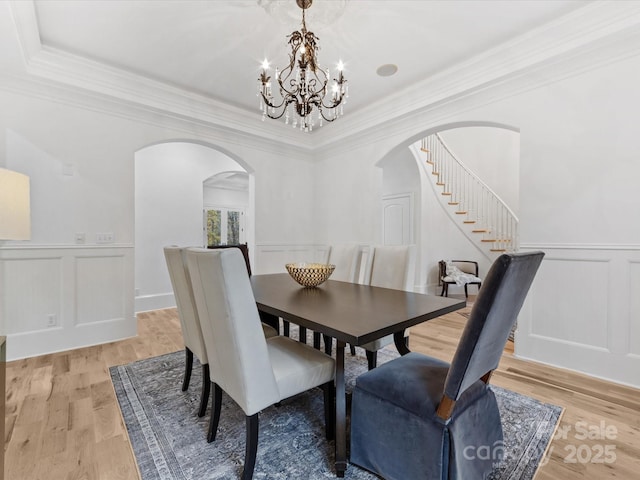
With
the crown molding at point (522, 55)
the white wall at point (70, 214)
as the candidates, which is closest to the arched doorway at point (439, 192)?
the crown molding at point (522, 55)

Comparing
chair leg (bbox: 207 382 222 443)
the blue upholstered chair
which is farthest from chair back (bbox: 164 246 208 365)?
the blue upholstered chair

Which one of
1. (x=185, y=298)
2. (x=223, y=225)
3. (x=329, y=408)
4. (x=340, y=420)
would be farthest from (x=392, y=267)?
(x=223, y=225)

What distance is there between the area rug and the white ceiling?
2766 millimetres

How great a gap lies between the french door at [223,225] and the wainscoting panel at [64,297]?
3679 millimetres

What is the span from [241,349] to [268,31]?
2.47m

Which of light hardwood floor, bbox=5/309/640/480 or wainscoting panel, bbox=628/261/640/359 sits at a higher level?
wainscoting panel, bbox=628/261/640/359

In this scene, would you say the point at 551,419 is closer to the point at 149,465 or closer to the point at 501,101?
the point at 149,465

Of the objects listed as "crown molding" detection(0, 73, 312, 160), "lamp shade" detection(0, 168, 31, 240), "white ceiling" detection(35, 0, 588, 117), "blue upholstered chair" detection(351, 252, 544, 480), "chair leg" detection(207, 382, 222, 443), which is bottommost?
"chair leg" detection(207, 382, 222, 443)

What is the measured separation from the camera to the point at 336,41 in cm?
261

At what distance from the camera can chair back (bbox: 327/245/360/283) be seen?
2.86 meters

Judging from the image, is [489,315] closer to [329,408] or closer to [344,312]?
[344,312]

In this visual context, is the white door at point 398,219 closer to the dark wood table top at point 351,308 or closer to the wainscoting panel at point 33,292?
the dark wood table top at point 351,308

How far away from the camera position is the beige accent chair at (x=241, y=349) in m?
1.23

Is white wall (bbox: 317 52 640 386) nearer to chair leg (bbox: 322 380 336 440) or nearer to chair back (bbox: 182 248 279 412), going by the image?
chair leg (bbox: 322 380 336 440)
